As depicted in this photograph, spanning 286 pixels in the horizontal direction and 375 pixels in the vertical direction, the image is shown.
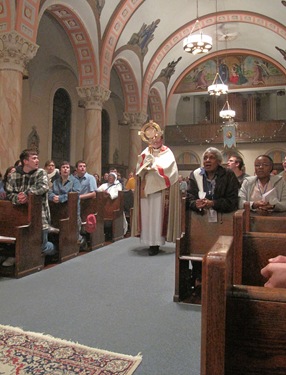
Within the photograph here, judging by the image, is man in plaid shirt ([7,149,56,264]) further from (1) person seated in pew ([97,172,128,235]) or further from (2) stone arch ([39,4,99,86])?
(2) stone arch ([39,4,99,86])

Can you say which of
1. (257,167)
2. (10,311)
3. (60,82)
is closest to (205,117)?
(60,82)

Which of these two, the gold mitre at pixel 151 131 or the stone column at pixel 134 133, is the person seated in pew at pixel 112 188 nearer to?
the gold mitre at pixel 151 131

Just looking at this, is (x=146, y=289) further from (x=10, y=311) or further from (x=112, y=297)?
(x=10, y=311)

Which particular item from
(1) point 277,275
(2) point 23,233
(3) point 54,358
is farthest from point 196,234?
(1) point 277,275

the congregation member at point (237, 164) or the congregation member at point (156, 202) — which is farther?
the congregation member at point (156, 202)

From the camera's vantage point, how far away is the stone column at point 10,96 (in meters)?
7.25

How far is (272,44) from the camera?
56.3 feet

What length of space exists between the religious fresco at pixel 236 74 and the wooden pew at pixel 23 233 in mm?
17172

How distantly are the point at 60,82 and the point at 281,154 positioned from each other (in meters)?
12.1

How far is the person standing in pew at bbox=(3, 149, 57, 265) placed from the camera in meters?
4.81

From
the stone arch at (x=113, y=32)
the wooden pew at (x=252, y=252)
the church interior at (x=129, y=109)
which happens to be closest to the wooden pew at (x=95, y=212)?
the church interior at (x=129, y=109)

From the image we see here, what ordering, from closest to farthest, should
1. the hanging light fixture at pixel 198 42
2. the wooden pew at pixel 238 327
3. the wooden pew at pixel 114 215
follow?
the wooden pew at pixel 238 327 → the wooden pew at pixel 114 215 → the hanging light fixture at pixel 198 42

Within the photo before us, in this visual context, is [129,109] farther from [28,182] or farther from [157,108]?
[28,182]

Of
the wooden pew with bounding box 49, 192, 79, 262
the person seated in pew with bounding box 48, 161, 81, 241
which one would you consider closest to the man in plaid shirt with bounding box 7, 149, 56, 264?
the wooden pew with bounding box 49, 192, 79, 262
